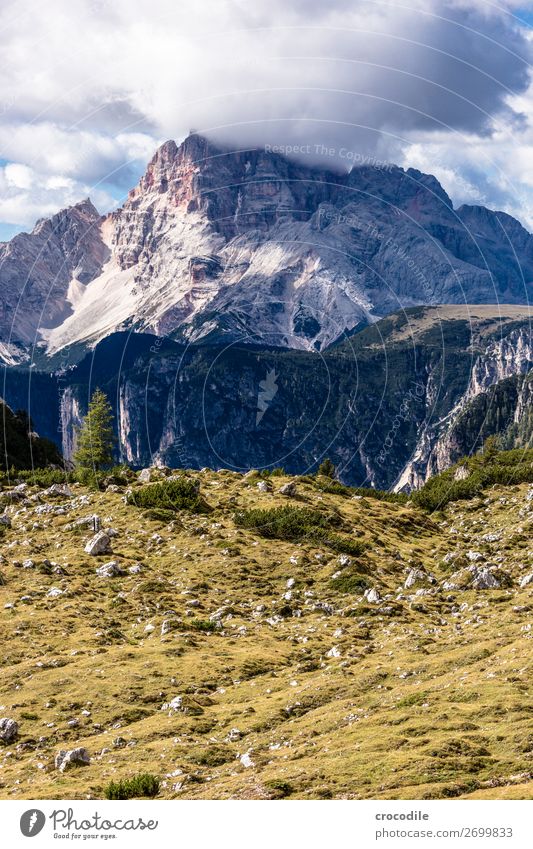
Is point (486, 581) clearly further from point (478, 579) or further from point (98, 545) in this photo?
point (98, 545)

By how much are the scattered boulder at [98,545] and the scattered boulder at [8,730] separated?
28792 millimetres

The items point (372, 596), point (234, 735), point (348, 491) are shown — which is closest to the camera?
point (234, 735)

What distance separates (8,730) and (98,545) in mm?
29638

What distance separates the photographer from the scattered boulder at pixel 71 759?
40.8m

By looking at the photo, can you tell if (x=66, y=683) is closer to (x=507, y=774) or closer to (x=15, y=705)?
(x=15, y=705)

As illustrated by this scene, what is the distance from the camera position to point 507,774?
1395 inches

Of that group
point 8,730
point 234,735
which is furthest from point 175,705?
point 8,730

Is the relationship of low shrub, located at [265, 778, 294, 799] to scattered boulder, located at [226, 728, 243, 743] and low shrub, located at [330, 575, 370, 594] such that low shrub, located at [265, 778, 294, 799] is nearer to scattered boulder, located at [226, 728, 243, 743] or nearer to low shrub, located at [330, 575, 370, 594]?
scattered boulder, located at [226, 728, 243, 743]

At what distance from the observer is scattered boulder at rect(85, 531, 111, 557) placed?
244 feet

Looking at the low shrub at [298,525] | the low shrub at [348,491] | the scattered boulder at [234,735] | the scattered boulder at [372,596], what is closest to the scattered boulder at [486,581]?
the scattered boulder at [372,596]

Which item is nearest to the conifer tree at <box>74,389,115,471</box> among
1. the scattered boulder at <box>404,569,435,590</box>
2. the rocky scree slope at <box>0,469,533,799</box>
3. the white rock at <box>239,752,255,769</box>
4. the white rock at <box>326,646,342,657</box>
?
the rocky scree slope at <box>0,469,533,799</box>

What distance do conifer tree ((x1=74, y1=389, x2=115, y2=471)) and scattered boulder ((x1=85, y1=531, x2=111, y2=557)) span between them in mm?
41024

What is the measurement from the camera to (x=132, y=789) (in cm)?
3709

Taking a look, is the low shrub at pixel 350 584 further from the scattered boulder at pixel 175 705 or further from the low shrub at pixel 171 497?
the scattered boulder at pixel 175 705
